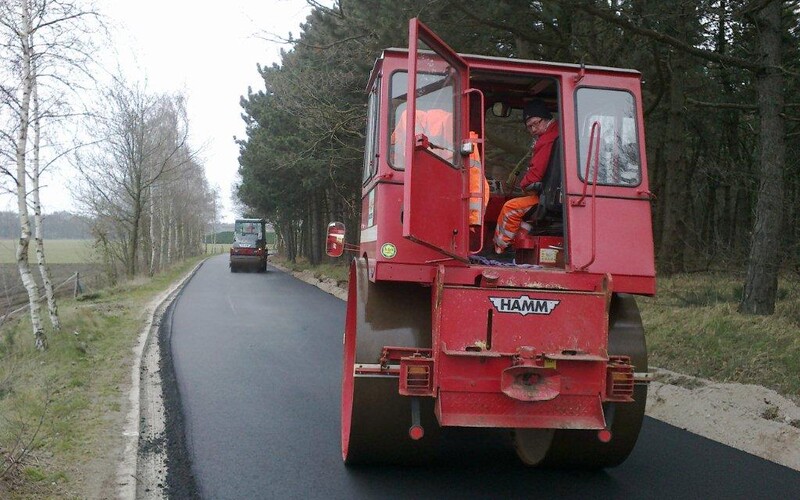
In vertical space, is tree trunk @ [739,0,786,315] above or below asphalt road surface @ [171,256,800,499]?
above

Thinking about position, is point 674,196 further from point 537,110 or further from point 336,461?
point 336,461

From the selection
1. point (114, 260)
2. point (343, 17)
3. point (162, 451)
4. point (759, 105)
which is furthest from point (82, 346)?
point (114, 260)

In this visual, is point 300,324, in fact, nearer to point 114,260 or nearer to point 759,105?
point 759,105

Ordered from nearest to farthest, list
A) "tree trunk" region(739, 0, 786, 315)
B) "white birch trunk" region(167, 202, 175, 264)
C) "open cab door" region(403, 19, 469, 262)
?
"open cab door" region(403, 19, 469, 262), "tree trunk" region(739, 0, 786, 315), "white birch trunk" region(167, 202, 175, 264)

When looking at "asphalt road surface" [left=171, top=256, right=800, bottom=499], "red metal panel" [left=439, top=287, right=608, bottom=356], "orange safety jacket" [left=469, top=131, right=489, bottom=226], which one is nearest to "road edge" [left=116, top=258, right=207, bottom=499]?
"asphalt road surface" [left=171, top=256, right=800, bottom=499]

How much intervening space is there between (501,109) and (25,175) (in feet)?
27.1

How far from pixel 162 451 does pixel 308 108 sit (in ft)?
40.9

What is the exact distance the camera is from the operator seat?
4902 millimetres

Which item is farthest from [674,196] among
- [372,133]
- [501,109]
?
[372,133]

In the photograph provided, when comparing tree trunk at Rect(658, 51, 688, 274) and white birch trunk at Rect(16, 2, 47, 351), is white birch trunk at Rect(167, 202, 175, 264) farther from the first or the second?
tree trunk at Rect(658, 51, 688, 274)

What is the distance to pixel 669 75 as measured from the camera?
48.8 ft

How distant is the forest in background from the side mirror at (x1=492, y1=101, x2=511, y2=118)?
1347 millimetres

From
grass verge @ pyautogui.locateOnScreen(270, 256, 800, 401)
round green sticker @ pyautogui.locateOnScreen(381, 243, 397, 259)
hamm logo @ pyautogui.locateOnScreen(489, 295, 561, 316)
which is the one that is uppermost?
round green sticker @ pyautogui.locateOnScreen(381, 243, 397, 259)

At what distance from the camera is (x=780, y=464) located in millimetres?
5355
